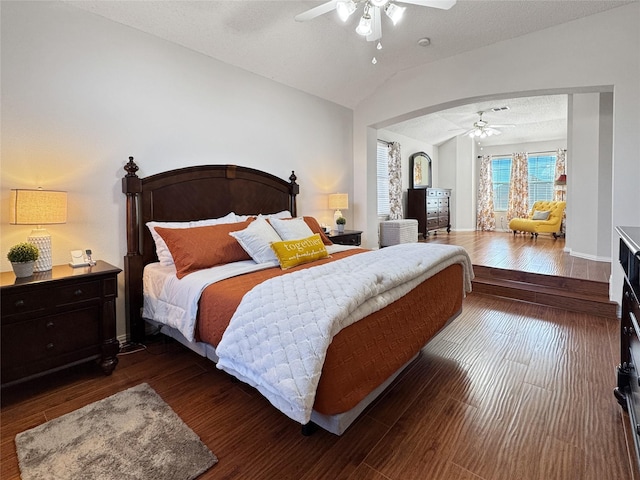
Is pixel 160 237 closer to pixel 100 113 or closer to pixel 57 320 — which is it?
pixel 57 320

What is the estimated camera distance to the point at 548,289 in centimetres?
377

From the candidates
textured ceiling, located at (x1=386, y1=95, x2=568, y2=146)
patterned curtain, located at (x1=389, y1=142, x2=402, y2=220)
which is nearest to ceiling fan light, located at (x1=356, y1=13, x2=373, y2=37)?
textured ceiling, located at (x1=386, y1=95, x2=568, y2=146)

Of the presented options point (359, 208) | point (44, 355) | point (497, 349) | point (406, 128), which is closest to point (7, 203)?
point (44, 355)

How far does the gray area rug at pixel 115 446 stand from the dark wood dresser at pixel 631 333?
187cm

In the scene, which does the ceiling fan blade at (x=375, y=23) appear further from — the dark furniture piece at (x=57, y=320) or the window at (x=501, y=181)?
the window at (x=501, y=181)

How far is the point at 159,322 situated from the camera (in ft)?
8.18

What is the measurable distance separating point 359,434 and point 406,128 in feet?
22.6

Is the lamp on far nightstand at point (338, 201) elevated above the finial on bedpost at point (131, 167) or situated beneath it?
situated beneath

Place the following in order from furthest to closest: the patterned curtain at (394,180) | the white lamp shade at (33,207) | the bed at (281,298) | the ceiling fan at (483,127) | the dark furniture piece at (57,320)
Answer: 1. the patterned curtain at (394,180)
2. the ceiling fan at (483,127)
3. the white lamp shade at (33,207)
4. the dark furniture piece at (57,320)
5. the bed at (281,298)

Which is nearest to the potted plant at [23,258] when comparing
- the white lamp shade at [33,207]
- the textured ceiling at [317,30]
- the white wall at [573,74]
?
the white lamp shade at [33,207]

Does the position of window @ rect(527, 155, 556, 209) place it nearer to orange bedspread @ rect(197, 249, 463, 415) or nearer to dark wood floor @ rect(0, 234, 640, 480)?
dark wood floor @ rect(0, 234, 640, 480)

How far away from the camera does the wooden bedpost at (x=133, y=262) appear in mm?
2676

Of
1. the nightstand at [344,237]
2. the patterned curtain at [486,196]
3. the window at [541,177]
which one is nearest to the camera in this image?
the nightstand at [344,237]

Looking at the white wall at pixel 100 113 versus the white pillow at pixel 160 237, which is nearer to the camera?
the white wall at pixel 100 113
